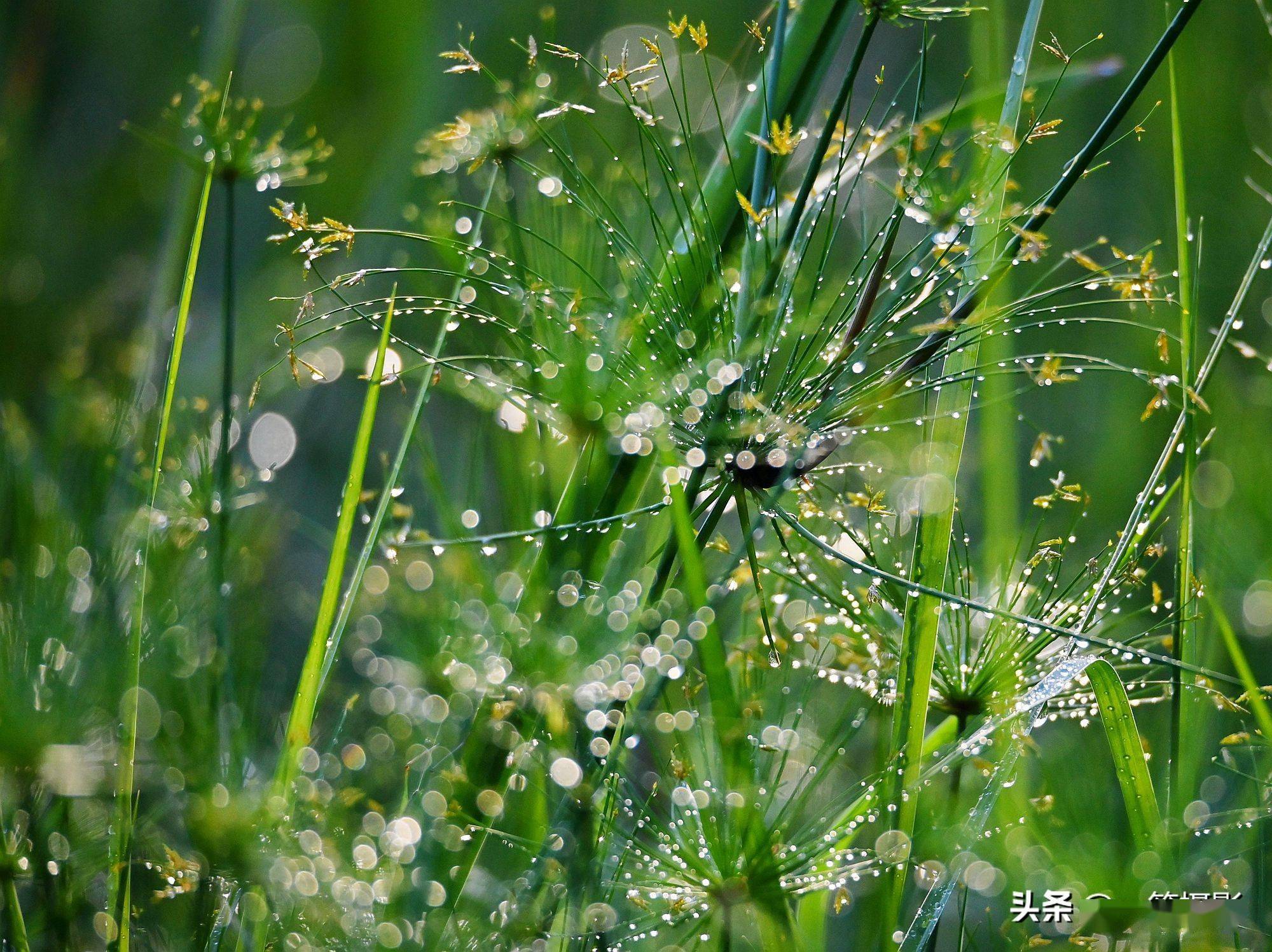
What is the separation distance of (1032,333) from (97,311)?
945mm

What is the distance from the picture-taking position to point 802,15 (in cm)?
38

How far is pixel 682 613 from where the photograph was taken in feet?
1.18

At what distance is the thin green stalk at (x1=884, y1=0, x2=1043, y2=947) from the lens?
323 millimetres

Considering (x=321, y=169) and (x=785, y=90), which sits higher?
(x=321, y=169)

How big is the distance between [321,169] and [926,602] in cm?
89

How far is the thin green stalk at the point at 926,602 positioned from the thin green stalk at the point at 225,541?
30 cm

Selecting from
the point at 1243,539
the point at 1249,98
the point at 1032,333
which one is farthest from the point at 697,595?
the point at 1249,98

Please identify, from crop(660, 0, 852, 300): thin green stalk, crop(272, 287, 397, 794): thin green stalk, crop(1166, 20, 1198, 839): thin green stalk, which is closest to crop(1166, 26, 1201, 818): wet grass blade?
crop(1166, 20, 1198, 839): thin green stalk

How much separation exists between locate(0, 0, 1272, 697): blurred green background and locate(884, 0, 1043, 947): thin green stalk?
1.46 ft

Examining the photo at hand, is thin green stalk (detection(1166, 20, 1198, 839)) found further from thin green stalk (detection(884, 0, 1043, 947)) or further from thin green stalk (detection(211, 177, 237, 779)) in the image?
thin green stalk (detection(211, 177, 237, 779))

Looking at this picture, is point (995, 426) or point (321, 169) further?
point (321, 169)

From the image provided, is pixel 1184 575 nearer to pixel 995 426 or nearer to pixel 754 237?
pixel 995 426

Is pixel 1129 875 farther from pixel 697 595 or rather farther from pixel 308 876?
pixel 308 876

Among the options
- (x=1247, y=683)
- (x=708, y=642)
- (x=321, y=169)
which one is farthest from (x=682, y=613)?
(x=321, y=169)
